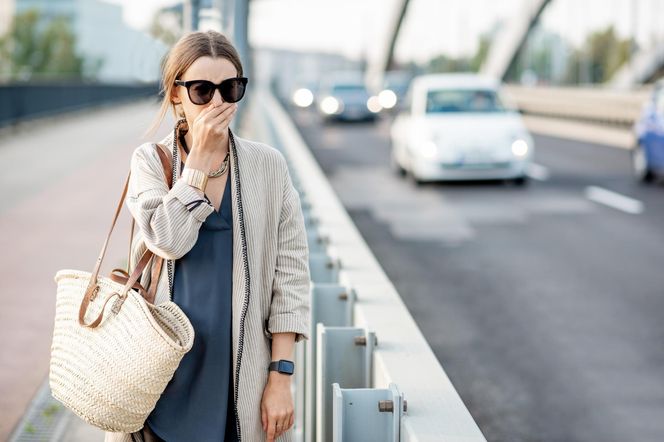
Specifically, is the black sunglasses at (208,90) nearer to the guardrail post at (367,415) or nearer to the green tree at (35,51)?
the guardrail post at (367,415)

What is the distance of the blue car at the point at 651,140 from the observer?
51.6ft

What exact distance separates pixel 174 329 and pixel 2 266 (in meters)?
7.39

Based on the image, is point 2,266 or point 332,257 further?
point 2,266

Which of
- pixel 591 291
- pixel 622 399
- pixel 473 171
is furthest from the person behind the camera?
pixel 473 171

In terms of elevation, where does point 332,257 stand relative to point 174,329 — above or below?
above

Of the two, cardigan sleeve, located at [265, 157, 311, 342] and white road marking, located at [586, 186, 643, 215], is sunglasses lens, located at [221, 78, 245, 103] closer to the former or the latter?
cardigan sleeve, located at [265, 157, 311, 342]

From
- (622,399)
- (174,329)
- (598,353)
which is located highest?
(598,353)

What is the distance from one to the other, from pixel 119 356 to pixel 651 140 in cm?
1441

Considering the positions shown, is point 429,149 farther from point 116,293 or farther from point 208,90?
point 116,293

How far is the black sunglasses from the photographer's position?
258cm

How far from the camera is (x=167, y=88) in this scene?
2.68m

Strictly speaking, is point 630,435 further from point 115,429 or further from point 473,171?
point 473,171

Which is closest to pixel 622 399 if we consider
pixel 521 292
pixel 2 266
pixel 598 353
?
pixel 598 353

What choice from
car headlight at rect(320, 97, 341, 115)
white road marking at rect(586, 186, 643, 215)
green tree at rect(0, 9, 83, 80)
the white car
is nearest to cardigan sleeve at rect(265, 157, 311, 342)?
white road marking at rect(586, 186, 643, 215)
